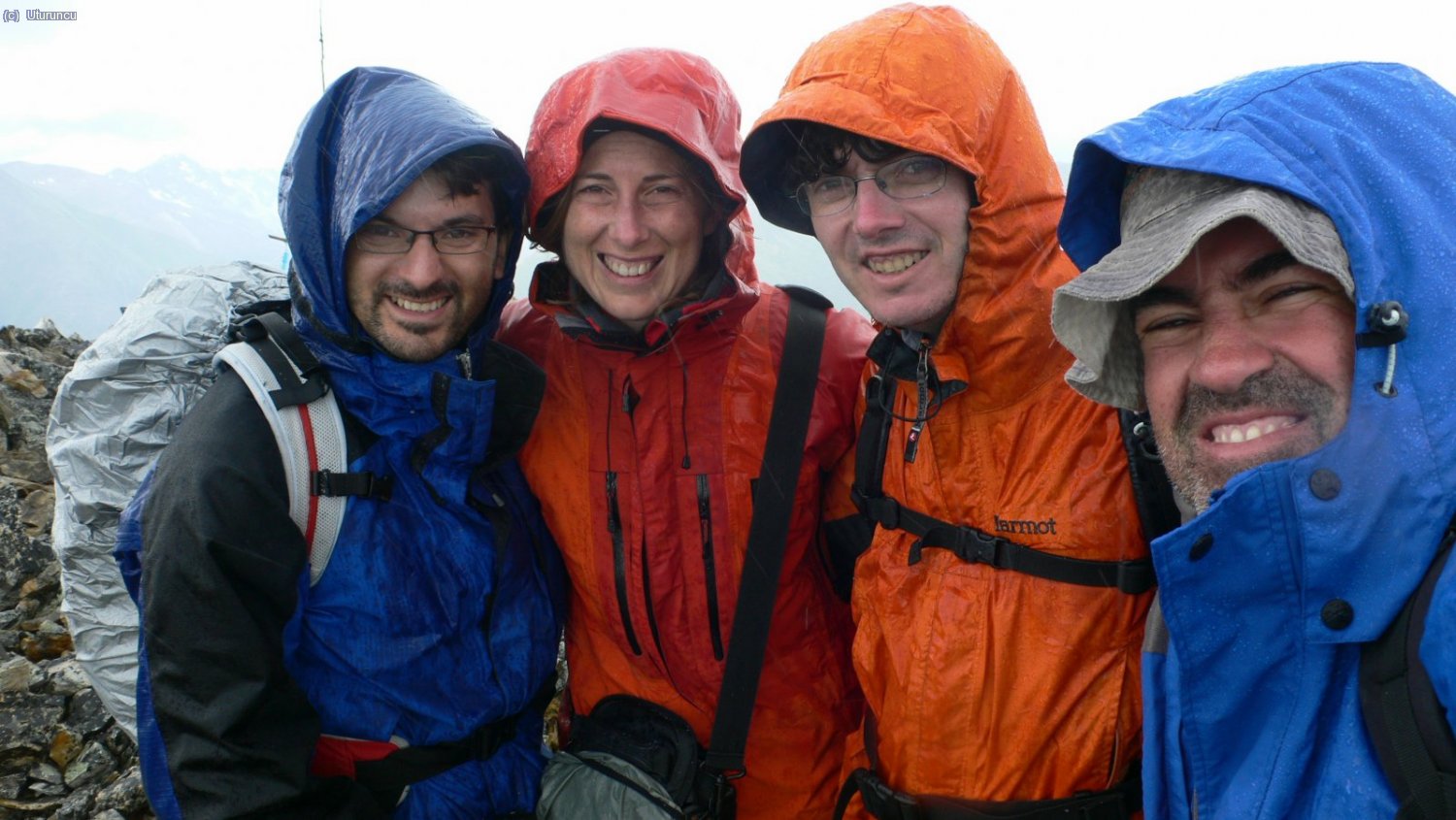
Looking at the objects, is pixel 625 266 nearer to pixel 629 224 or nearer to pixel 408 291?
pixel 629 224

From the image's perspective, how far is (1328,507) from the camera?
179cm

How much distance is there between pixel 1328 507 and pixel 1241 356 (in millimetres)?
502

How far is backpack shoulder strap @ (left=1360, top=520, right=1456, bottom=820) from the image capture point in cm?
151

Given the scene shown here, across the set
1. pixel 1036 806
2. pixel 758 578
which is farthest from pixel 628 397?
pixel 1036 806

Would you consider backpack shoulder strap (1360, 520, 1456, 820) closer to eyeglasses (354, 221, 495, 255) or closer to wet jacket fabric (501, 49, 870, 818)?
wet jacket fabric (501, 49, 870, 818)

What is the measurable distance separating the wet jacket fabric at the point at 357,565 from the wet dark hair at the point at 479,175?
0.16 ft

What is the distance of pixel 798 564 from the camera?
3973mm

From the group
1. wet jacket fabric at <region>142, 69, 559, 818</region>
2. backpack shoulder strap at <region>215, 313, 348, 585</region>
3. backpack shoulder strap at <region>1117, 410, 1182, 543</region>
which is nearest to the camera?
backpack shoulder strap at <region>1117, 410, 1182, 543</region>

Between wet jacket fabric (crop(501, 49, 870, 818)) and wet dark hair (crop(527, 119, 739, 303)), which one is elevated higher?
wet dark hair (crop(527, 119, 739, 303))

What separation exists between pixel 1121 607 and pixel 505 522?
2410 millimetres

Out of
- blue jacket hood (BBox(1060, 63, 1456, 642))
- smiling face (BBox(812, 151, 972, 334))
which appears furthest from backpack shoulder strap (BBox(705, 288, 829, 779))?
blue jacket hood (BBox(1060, 63, 1456, 642))

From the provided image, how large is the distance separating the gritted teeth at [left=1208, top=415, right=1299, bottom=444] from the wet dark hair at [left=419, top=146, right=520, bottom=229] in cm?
305

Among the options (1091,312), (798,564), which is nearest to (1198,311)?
(1091,312)

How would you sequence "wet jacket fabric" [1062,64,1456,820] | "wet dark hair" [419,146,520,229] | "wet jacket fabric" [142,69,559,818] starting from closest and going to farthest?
"wet jacket fabric" [1062,64,1456,820] < "wet jacket fabric" [142,69,559,818] < "wet dark hair" [419,146,520,229]
